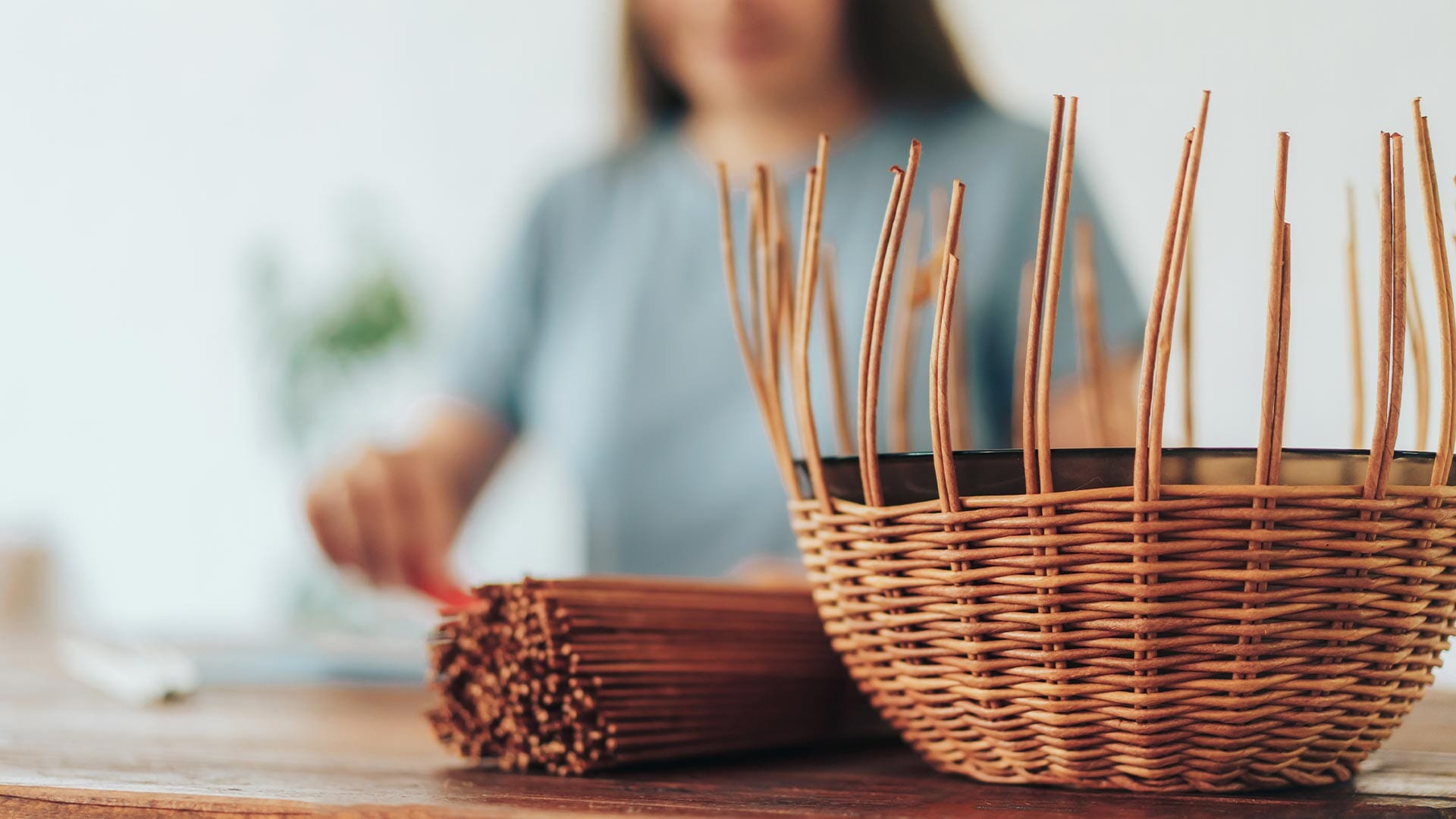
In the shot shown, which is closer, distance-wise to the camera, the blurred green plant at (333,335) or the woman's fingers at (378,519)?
the woman's fingers at (378,519)

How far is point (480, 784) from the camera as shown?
1.35ft

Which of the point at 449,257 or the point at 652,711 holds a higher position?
the point at 449,257

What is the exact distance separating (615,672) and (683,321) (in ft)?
3.20

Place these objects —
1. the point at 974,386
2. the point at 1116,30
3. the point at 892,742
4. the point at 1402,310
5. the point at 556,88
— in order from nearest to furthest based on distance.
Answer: the point at 1402,310 < the point at 892,742 < the point at 974,386 < the point at 1116,30 < the point at 556,88

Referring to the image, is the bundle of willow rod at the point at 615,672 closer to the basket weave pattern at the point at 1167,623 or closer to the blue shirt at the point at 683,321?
the basket weave pattern at the point at 1167,623

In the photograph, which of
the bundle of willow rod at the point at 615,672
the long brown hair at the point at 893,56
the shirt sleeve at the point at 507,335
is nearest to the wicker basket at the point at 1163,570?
the bundle of willow rod at the point at 615,672

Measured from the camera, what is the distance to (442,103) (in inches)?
132

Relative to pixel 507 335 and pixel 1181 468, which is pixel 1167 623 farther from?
pixel 507 335

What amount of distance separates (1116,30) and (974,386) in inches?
62.2

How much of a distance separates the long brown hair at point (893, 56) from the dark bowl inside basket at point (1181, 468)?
39.4 inches

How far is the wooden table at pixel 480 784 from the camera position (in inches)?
14.0

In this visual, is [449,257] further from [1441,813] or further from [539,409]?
[1441,813]

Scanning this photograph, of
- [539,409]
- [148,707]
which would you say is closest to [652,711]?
[148,707]

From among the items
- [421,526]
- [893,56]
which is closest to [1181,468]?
[421,526]
